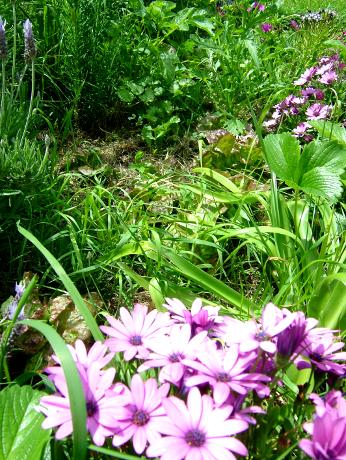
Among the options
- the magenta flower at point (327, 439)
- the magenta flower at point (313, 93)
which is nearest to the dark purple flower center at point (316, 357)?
the magenta flower at point (327, 439)

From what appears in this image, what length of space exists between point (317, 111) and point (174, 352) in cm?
201

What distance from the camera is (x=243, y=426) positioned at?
30.3 inches

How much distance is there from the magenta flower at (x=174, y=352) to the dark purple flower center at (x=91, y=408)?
0.33 feet

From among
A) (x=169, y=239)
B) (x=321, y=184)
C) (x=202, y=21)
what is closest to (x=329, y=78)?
(x=202, y=21)

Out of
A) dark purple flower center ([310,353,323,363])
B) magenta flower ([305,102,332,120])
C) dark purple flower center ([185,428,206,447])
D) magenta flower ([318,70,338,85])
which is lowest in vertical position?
dark purple flower center ([185,428,206,447])

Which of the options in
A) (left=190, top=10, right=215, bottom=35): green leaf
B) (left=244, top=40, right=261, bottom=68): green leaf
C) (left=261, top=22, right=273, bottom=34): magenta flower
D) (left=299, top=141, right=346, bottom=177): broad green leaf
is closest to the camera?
(left=299, top=141, right=346, bottom=177): broad green leaf

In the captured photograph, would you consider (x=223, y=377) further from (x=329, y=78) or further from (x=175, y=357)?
(x=329, y=78)

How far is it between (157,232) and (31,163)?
499 mm

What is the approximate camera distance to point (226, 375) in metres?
0.86

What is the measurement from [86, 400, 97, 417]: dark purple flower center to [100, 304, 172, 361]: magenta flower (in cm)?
11

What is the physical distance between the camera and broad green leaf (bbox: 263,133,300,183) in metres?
1.89

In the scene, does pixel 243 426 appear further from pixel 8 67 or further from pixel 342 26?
pixel 342 26

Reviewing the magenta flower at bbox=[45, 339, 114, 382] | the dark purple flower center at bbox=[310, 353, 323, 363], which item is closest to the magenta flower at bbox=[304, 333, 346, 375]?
the dark purple flower center at bbox=[310, 353, 323, 363]

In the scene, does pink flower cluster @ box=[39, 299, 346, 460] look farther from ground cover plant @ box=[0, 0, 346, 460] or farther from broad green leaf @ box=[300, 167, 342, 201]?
broad green leaf @ box=[300, 167, 342, 201]
